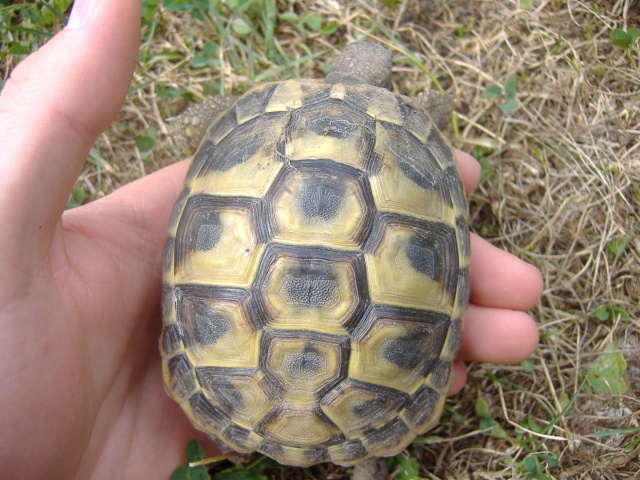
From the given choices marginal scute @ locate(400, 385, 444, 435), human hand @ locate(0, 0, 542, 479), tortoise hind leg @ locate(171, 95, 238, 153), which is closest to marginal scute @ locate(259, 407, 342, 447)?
marginal scute @ locate(400, 385, 444, 435)

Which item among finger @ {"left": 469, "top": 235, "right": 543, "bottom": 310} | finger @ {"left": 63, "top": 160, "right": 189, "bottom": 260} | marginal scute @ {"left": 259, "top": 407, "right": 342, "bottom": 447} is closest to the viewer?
marginal scute @ {"left": 259, "top": 407, "right": 342, "bottom": 447}

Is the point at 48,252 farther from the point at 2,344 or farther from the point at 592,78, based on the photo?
the point at 592,78

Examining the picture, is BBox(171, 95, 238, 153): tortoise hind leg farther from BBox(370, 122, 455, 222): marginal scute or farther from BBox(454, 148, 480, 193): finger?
BBox(454, 148, 480, 193): finger

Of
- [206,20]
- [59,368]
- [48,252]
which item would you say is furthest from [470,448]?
[206,20]

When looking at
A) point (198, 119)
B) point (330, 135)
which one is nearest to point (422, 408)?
point (330, 135)

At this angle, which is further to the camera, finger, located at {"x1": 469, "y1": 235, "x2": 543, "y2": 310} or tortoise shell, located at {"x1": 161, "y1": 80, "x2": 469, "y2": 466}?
finger, located at {"x1": 469, "y1": 235, "x2": 543, "y2": 310}

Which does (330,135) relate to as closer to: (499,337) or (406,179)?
(406,179)
